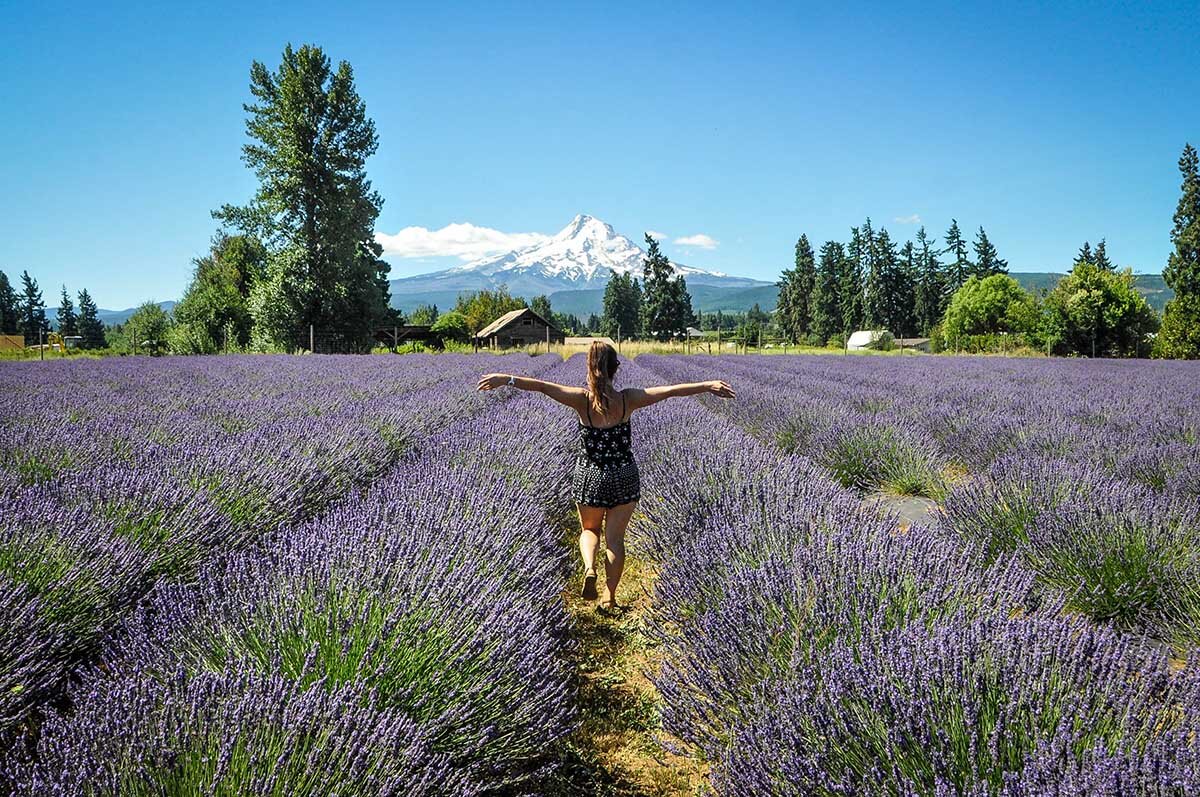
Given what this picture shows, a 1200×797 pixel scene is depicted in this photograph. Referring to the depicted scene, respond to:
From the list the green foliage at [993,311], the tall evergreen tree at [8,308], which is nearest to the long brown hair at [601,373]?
the green foliage at [993,311]

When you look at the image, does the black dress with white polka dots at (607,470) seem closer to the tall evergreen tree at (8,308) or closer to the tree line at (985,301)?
the tree line at (985,301)

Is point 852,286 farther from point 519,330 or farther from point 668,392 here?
point 668,392

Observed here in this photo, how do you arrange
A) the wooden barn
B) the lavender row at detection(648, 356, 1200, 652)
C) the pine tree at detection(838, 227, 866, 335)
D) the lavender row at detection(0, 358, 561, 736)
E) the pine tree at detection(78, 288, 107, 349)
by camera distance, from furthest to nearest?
the pine tree at detection(78, 288, 107, 349)
the pine tree at detection(838, 227, 866, 335)
the wooden barn
the lavender row at detection(648, 356, 1200, 652)
the lavender row at detection(0, 358, 561, 736)

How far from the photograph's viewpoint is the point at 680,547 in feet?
9.05

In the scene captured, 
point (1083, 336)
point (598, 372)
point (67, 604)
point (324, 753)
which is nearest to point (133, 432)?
point (67, 604)

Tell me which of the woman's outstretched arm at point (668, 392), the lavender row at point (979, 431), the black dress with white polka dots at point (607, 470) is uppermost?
the woman's outstretched arm at point (668, 392)

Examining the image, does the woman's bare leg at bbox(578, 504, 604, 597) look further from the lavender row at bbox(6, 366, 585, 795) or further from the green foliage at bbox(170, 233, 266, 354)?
the green foliage at bbox(170, 233, 266, 354)

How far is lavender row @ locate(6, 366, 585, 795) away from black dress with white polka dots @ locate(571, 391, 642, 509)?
0.38m

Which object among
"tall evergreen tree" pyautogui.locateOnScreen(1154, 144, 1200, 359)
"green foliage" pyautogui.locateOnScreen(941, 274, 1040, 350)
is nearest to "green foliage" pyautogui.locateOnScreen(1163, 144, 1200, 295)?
"tall evergreen tree" pyautogui.locateOnScreen(1154, 144, 1200, 359)

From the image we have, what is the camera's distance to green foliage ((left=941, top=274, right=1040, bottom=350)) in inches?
1868

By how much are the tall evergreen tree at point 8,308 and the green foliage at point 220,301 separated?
4270cm

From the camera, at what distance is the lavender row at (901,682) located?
3.72ft

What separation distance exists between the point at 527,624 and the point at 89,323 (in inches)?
4001

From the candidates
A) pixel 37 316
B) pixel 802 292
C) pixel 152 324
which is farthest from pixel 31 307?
pixel 802 292
